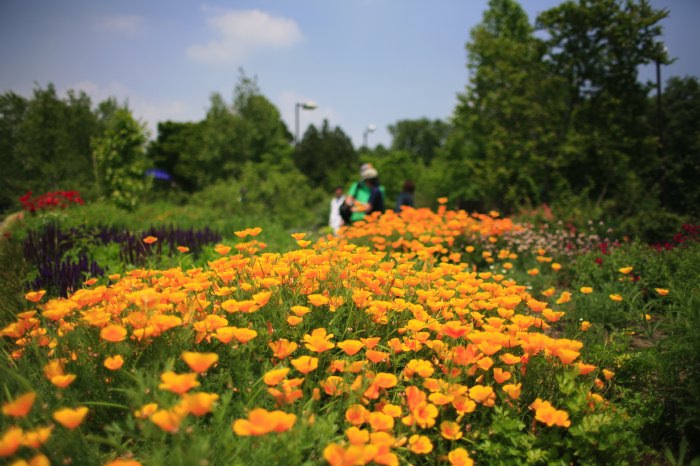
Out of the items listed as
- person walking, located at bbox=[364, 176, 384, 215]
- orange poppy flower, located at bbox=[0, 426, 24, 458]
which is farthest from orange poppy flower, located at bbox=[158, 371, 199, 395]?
person walking, located at bbox=[364, 176, 384, 215]

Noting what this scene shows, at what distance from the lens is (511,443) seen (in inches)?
61.8

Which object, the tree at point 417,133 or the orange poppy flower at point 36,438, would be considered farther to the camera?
the tree at point 417,133

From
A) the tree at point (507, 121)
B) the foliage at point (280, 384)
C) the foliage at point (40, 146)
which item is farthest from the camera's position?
the foliage at point (40, 146)

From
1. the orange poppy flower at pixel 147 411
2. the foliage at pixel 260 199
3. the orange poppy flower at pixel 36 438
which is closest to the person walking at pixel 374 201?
the orange poppy flower at pixel 147 411

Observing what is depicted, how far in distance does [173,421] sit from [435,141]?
251 ft

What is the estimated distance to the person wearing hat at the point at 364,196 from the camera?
6.81 metres

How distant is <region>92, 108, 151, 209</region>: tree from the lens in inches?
555

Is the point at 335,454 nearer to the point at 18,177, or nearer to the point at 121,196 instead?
the point at 121,196

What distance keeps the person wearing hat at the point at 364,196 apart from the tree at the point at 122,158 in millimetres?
10088

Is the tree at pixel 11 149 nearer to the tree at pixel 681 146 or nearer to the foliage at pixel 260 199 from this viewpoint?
the foliage at pixel 260 199

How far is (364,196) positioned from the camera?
7305 mm

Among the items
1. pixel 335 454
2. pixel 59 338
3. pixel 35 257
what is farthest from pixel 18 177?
pixel 335 454

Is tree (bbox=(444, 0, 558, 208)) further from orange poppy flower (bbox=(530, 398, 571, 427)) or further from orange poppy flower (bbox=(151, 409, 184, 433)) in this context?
orange poppy flower (bbox=(151, 409, 184, 433))

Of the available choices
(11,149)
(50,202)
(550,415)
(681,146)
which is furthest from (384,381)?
(681,146)
